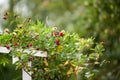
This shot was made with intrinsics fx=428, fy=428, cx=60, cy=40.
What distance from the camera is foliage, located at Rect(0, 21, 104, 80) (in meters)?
4.42

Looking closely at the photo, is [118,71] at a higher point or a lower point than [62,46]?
lower

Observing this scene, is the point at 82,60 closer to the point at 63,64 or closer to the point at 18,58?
the point at 63,64

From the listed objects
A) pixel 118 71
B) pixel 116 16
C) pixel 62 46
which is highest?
pixel 116 16

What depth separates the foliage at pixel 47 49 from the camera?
4.42m

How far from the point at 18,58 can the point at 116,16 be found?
5.00 meters

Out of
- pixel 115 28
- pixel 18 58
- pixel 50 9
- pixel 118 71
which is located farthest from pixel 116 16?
pixel 50 9

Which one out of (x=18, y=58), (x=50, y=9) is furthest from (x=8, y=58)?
(x=50, y=9)

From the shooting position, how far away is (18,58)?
443 cm

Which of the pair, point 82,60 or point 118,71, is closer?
point 82,60

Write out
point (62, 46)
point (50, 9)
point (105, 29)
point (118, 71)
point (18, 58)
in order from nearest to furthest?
point (18, 58), point (62, 46), point (118, 71), point (105, 29), point (50, 9)

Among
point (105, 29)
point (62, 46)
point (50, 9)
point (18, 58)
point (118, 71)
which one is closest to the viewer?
point (18, 58)

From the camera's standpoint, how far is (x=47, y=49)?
185 inches

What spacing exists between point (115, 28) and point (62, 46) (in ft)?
15.7

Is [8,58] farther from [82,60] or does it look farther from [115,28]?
[115,28]
